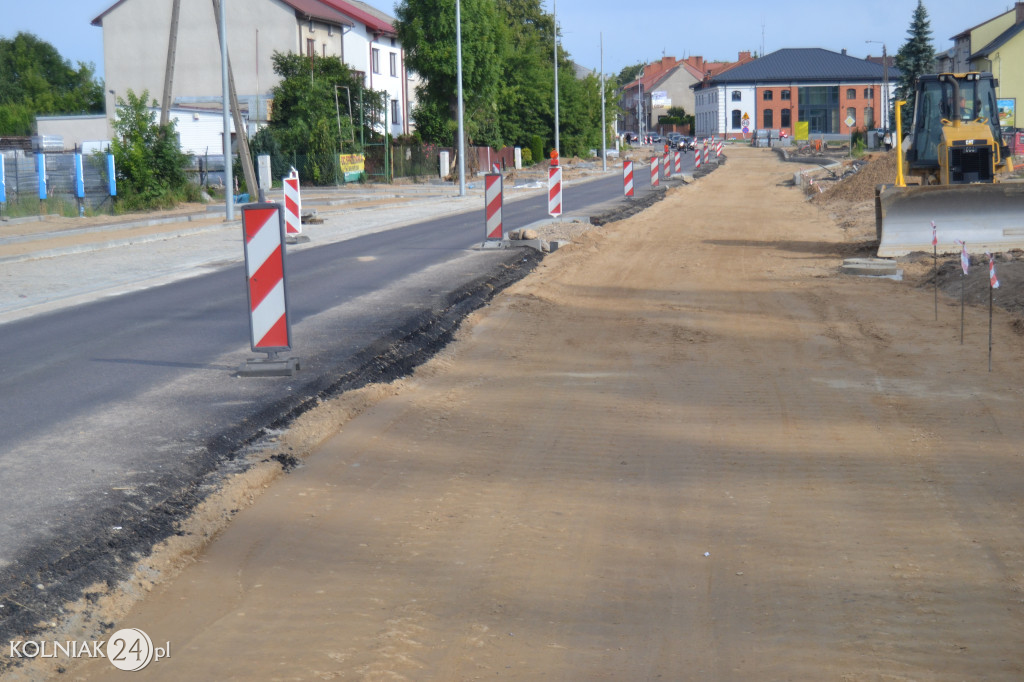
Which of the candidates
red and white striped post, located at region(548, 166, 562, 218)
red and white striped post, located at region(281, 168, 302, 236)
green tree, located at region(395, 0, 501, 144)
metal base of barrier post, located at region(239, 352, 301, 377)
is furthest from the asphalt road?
green tree, located at region(395, 0, 501, 144)

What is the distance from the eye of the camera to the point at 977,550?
15.7 ft

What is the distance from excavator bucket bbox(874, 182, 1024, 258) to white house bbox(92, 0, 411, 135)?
133 ft

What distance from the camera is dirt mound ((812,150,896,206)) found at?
30.6m

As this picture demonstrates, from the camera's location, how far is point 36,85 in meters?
93.2

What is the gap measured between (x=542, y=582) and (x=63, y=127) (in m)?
60.3

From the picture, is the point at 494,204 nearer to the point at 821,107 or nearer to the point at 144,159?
the point at 144,159

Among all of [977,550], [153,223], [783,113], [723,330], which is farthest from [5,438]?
[783,113]

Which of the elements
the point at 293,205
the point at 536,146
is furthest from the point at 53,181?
the point at 536,146

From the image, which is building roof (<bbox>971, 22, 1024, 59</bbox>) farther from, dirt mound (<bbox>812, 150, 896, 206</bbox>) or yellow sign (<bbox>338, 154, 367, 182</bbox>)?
dirt mound (<bbox>812, 150, 896, 206</bbox>)

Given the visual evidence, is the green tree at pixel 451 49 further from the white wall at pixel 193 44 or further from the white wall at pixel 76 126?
the white wall at pixel 76 126

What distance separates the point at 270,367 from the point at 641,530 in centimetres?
439

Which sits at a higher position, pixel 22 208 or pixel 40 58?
pixel 40 58

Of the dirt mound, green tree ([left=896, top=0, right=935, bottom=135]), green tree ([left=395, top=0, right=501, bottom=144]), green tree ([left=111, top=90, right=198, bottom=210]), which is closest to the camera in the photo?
the dirt mound

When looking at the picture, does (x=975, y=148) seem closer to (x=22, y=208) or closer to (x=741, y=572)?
(x=741, y=572)
